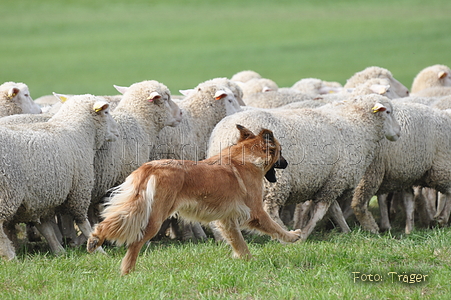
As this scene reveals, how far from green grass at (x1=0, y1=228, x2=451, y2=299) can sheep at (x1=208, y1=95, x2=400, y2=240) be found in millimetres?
931

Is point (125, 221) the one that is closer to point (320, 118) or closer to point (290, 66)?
point (320, 118)

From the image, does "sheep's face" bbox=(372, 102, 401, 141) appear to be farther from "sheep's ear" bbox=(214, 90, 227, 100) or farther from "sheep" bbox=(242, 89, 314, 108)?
"sheep" bbox=(242, 89, 314, 108)

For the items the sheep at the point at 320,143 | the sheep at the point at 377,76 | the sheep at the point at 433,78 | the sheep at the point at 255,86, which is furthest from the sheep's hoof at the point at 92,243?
the sheep at the point at 433,78

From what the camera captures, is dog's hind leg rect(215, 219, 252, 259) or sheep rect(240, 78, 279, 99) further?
sheep rect(240, 78, 279, 99)

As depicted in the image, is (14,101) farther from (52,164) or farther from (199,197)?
(199,197)

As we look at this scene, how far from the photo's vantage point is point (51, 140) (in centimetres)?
601

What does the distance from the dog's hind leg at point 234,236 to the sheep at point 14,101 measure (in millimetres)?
3877

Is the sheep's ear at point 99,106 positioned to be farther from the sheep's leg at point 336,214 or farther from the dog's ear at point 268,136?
the sheep's leg at point 336,214

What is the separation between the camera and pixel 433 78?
40.8 ft

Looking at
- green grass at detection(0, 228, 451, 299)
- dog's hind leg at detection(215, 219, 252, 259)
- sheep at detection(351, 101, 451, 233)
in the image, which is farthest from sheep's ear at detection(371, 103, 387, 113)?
dog's hind leg at detection(215, 219, 252, 259)

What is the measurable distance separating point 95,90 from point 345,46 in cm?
1739

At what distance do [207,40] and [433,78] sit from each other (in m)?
34.5

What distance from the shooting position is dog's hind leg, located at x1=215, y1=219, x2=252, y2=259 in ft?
17.2

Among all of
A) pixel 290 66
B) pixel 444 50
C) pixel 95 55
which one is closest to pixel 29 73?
pixel 95 55
